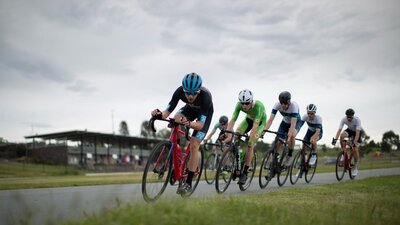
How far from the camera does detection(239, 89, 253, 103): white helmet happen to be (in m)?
9.72

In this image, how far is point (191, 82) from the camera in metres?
7.25

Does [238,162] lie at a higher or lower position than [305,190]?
higher

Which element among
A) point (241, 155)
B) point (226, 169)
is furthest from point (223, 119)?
point (226, 169)

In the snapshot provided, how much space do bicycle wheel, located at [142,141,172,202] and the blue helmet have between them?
1.07 metres

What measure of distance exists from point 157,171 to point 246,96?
133 inches

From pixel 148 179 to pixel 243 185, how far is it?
14.2 feet

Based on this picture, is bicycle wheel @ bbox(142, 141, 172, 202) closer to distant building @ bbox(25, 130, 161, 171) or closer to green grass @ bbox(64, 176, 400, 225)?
green grass @ bbox(64, 176, 400, 225)

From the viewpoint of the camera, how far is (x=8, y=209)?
22.2ft

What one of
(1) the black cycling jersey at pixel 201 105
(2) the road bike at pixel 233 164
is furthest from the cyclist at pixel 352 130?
(1) the black cycling jersey at pixel 201 105

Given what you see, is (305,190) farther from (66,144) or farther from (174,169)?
(66,144)

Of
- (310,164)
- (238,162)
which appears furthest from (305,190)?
(310,164)

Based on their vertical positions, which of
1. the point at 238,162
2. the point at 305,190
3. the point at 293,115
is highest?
the point at 293,115

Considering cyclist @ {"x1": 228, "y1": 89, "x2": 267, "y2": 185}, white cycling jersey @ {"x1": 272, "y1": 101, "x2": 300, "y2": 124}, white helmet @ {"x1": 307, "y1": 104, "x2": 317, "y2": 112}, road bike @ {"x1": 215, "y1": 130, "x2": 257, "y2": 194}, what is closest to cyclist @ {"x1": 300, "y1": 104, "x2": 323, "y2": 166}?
white helmet @ {"x1": 307, "y1": 104, "x2": 317, "y2": 112}

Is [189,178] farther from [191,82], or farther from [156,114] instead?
[191,82]
